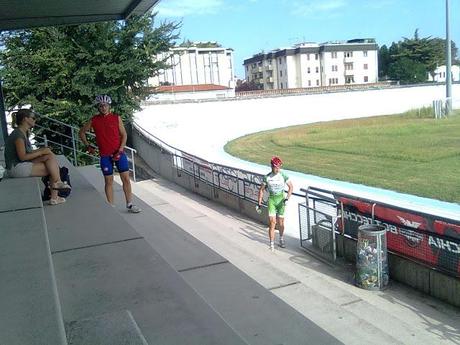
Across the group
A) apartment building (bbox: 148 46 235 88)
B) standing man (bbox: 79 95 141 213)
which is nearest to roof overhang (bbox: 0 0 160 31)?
standing man (bbox: 79 95 141 213)

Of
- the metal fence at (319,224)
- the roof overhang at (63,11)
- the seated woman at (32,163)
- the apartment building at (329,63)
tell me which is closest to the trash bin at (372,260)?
the metal fence at (319,224)

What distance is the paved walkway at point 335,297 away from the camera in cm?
581

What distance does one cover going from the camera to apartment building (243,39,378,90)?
4528 inches

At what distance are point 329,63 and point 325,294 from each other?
114 metres

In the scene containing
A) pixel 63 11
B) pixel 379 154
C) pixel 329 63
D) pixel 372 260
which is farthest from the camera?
pixel 329 63

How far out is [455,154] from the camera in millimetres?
23141

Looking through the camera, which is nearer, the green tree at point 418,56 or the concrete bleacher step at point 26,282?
the concrete bleacher step at point 26,282

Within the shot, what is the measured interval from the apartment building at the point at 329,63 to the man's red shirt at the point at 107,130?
112406 millimetres

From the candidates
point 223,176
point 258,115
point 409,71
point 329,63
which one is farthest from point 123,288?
point 329,63

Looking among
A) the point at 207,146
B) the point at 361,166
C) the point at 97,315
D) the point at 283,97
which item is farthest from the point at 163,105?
the point at 97,315

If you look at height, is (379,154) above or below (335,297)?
below

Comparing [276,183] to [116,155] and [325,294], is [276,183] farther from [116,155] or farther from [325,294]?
[116,155]

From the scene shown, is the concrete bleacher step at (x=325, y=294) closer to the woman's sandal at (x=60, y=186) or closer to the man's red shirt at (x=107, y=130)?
the woman's sandal at (x=60, y=186)

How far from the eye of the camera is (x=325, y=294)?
7.18 metres
